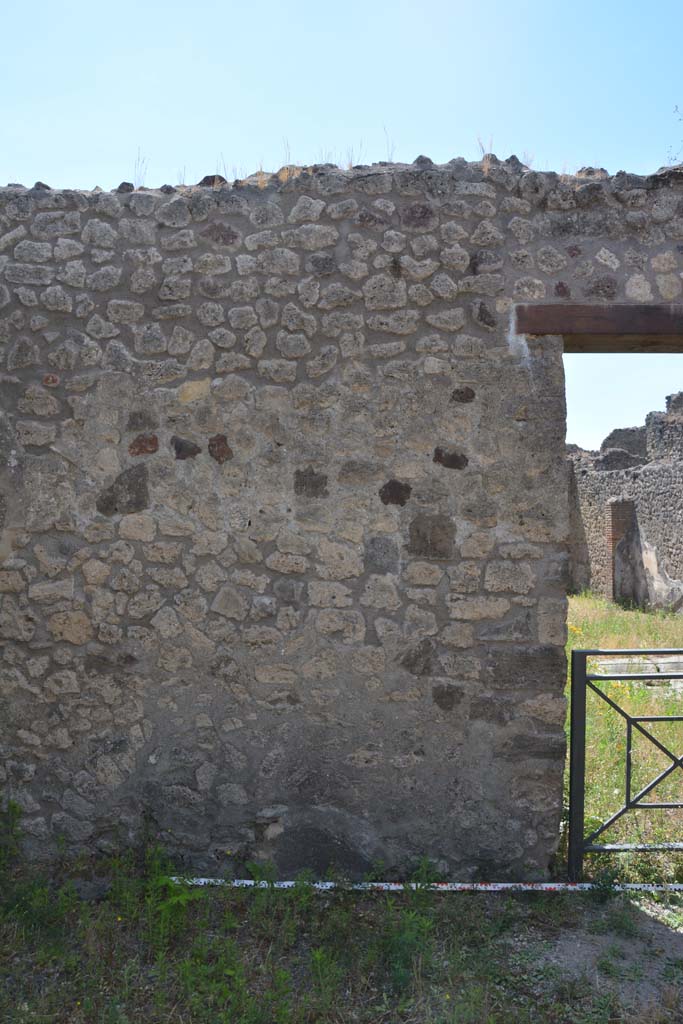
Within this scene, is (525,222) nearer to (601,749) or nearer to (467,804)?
(467,804)

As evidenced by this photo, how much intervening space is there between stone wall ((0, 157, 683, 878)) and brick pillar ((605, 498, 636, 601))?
40.6 ft

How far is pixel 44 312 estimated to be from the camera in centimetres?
391

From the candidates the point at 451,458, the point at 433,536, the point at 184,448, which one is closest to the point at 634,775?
the point at 433,536

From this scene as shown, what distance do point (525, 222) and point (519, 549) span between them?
150 centimetres

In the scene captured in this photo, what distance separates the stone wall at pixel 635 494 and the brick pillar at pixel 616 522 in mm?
42

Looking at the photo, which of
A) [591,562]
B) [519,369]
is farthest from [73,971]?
[591,562]

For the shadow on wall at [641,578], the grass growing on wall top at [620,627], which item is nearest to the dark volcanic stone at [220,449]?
the grass growing on wall top at [620,627]

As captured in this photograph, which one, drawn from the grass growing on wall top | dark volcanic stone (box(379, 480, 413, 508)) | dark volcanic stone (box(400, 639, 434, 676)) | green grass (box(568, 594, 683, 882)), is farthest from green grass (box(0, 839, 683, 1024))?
the grass growing on wall top

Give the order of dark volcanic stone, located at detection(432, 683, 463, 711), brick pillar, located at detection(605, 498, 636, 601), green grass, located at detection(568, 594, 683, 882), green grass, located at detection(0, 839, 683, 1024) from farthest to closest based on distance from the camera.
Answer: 1. brick pillar, located at detection(605, 498, 636, 601)
2. green grass, located at detection(568, 594, 683, 882)
3. dark volcanic stone, located at detection(432, 683, 463, 711)
4. green grass, located at detection(0, 839, 683, 1024)

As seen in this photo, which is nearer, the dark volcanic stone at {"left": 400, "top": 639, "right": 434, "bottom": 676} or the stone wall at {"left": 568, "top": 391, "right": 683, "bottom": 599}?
the dark volcanic stone at {"left": 400, "top": 639, "right": 434, "bottom": 676}

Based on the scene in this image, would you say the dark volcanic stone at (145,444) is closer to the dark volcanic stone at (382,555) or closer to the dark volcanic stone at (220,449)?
the dark volcanic stone at (220,449)

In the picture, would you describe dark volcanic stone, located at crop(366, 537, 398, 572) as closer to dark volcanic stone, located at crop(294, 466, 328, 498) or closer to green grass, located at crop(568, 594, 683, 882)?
dark volcanic stone, located at crop(294, 466, 328, 498)

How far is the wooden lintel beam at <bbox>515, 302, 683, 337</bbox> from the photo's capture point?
3791 millimetres

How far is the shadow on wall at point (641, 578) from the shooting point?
1398 cm
